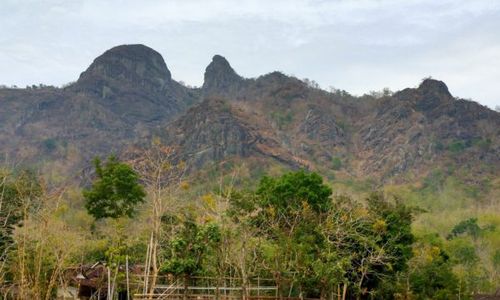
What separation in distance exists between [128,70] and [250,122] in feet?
185

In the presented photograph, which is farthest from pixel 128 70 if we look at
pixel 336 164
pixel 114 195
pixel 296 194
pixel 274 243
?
pixel 274 243

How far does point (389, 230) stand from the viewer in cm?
2569

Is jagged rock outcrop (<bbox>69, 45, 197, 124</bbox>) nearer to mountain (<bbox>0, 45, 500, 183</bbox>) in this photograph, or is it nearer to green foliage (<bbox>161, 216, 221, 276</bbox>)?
mountain (<bbox>0, 45, 500, 183</bbox>)

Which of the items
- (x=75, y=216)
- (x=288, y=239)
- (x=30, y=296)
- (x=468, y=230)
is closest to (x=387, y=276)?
(x=288, y=239)

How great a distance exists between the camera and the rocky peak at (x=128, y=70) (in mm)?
132250

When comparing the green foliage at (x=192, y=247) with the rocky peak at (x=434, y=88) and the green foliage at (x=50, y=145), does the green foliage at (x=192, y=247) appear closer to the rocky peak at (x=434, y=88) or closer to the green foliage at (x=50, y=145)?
the rocky peak at (x=434, y=88)

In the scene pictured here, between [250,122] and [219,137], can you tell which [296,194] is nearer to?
[219,137]

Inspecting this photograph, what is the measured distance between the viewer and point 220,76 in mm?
132750

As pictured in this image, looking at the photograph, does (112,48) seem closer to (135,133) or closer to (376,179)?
(135,133)

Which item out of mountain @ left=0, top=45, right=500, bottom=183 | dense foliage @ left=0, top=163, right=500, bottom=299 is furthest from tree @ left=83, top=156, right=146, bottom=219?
mountain @ left=0, top=45, right=500, bottom=183

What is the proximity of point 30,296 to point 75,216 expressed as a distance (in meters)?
42.2

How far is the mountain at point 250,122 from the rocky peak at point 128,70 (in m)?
0.24

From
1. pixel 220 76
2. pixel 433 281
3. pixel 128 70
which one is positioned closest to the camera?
pixel 433 281

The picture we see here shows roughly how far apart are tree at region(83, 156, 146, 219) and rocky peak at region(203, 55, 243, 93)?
3812 inches
